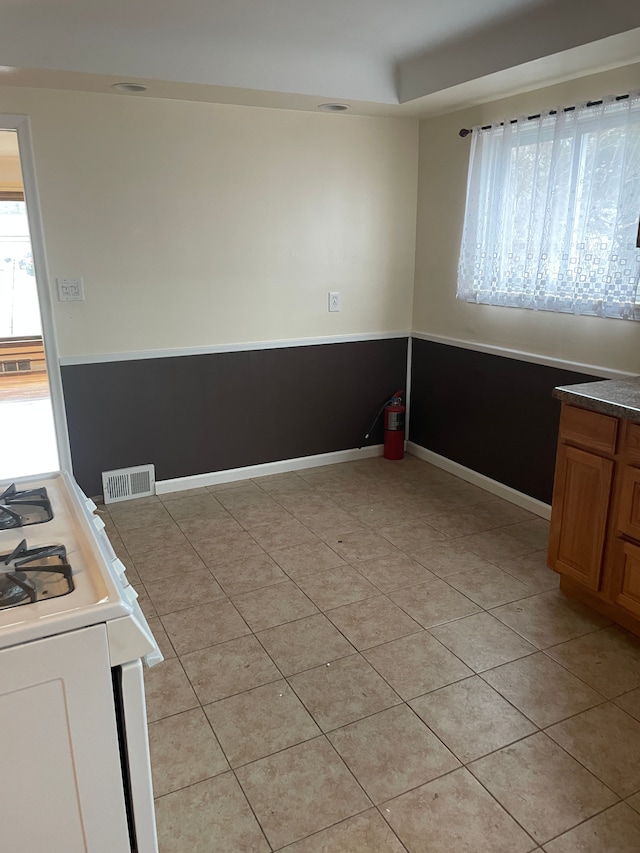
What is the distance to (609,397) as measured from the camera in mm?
2451

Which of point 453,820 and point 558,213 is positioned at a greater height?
point 558,213

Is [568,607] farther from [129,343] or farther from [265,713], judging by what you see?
[129,343]

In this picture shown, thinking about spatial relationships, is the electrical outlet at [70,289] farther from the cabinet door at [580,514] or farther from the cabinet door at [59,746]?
the cabinet door at [59,746]

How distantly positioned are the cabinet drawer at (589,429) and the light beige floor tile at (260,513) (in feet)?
5.33

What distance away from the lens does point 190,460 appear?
3.99 metres

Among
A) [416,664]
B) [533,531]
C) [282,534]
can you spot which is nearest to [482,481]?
[533,531]

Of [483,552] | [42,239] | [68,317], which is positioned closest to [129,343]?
[68,317]

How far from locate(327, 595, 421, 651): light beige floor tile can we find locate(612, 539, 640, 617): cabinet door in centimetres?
78

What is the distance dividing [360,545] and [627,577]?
1286 millimetres

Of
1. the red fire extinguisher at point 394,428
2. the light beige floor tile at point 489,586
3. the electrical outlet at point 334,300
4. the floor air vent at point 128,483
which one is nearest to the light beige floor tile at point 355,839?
the light beige floor tile at point 489,586

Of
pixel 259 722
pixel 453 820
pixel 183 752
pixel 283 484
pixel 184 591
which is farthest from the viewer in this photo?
pixel 283 484

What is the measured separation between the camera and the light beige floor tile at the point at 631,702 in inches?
83.0

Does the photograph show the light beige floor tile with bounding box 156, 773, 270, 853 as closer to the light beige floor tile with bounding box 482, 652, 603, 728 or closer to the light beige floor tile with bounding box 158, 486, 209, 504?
the light beige floor tile with bounding box 482, 652, 603, 728

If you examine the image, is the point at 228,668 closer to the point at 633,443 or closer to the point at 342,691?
the point at 342,691
